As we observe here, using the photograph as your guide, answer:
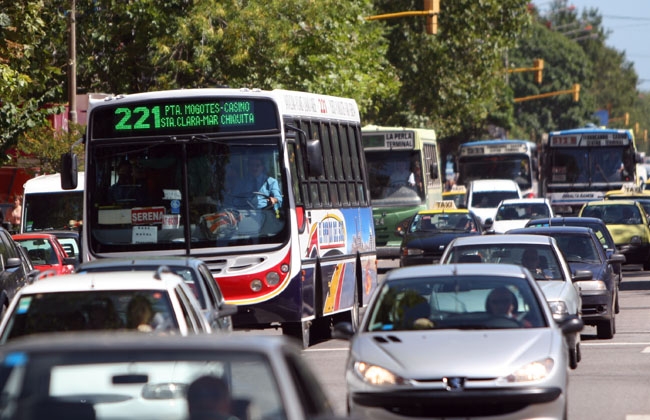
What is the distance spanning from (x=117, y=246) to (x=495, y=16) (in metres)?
46.1

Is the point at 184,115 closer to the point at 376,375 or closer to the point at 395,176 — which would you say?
the point at 376,375

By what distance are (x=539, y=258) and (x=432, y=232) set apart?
47.5 ft

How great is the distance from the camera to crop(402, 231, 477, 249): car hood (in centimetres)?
2936

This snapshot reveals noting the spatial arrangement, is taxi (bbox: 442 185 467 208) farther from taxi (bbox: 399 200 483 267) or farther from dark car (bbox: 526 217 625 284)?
dark car (bbox: 526 217 625 284)

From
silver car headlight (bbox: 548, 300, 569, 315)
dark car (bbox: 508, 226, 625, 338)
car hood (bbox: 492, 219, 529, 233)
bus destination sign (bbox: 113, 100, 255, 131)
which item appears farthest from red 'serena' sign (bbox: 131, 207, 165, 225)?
car hood (bbox: 492, 219, 529, 233)

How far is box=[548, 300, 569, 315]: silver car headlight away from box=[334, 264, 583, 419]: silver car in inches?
143

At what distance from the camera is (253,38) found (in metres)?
34.2

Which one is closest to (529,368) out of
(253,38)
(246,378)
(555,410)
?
(555,410)

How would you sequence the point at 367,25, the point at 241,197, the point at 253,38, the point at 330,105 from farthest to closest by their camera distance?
1. the point at 367,25
2. the point at 253,38
3. the point at 330,105
4. the point at 241,197

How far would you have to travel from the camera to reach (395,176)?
3556cm

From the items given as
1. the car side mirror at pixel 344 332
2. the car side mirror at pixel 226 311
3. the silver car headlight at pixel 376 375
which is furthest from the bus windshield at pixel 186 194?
the silver car headlight at pixel 376 375

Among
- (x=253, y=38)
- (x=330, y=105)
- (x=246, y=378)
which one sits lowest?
(x=246, y=378)

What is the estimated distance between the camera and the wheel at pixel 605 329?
18.1 metres

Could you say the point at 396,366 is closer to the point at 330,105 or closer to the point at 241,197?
the point at 241,197
